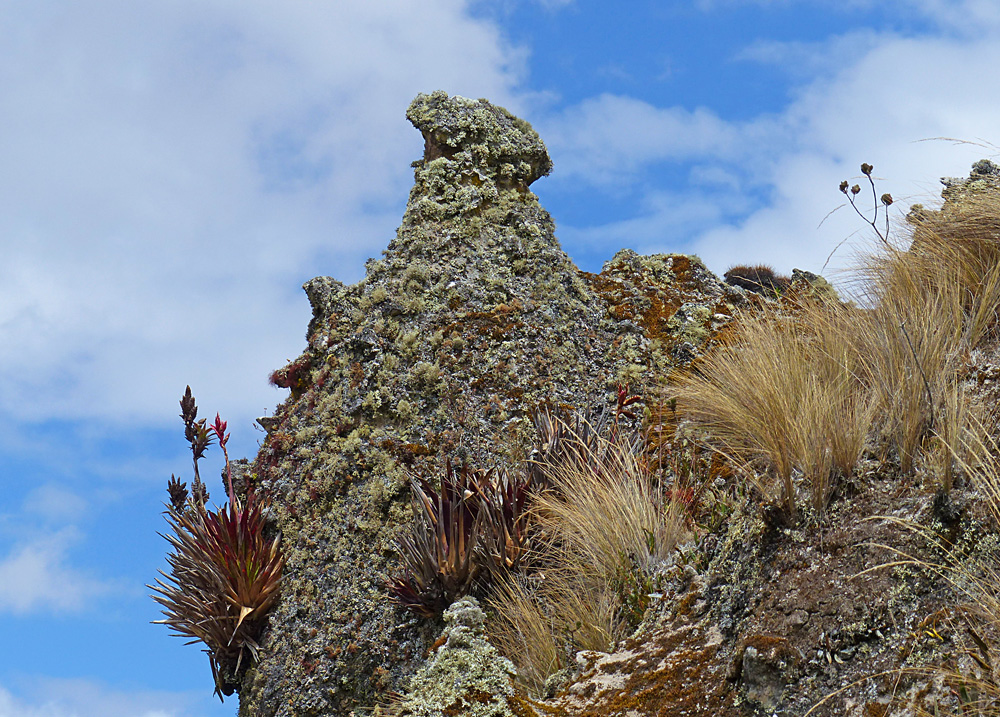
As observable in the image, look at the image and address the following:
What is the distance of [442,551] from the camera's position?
5.32m

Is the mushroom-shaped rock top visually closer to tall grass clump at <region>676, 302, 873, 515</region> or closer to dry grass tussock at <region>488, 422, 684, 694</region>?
tall grass clump at <region>676, 302, 873, 515</region>

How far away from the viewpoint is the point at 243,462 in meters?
7.24

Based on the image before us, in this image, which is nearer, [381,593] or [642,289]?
[381,593]

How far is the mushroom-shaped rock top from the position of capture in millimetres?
8070

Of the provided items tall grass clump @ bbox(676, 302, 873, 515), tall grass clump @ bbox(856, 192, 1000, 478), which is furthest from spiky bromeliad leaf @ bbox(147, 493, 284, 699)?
tall grass clump @ bbox(856, 192, 1000, 478)

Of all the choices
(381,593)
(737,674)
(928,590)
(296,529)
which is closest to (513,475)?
(381,593)

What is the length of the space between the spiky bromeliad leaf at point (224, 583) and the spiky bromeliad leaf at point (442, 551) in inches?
50.6

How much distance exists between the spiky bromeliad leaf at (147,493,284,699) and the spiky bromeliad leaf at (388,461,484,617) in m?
1.29

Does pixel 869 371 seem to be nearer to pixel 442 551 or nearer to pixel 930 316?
pixel 930 316

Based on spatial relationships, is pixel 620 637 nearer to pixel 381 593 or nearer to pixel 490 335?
pixel 381 593

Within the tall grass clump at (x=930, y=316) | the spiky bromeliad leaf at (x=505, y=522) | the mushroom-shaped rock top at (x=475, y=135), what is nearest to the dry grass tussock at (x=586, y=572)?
the spiky bromeliad leaf at (x=505, y=522)

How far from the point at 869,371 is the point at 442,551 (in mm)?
2645

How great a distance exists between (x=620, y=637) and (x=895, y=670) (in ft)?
5.60

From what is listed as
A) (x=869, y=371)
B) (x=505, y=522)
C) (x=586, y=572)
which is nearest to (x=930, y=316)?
(x=869, y=371)
